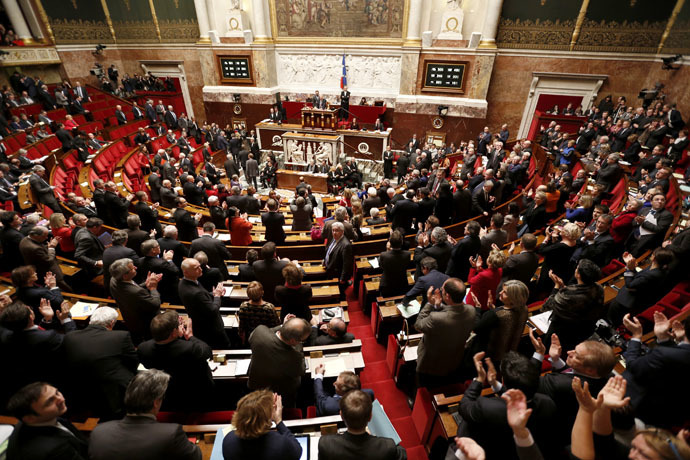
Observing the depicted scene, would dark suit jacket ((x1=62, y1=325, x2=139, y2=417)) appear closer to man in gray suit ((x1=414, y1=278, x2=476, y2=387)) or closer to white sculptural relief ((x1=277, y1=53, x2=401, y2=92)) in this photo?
man in gray suit ((x1=414, y1=278, x2=476, y2=387))

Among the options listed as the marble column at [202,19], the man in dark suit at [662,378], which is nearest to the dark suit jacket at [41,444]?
the man in dark suit at [662,378]

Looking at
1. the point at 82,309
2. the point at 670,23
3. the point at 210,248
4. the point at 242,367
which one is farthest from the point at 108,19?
the point at 670,23

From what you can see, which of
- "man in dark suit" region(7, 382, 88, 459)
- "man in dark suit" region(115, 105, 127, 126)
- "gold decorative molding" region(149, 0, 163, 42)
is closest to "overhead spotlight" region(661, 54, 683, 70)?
"man in dark suit" region(7, 382, 88, 459)

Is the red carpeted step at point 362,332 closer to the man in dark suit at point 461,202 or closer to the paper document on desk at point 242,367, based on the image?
the paper document on desk at point 242,367

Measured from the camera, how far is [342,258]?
15.1 ft

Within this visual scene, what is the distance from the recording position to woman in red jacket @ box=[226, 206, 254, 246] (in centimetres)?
519

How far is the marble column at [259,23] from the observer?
13.9 metres

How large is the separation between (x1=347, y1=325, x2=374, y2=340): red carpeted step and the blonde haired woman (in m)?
2.51

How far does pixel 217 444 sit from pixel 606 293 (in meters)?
4.38

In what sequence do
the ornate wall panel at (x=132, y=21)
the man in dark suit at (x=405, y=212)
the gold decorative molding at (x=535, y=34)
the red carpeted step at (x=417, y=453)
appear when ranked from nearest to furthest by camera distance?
the red carpeted step at (x=417, y=453) < the man in dark suit at (x=405, y=212) < the gold decorative molding at (x=535, y=34) < the ornate wall panel at (x=132, y=21)

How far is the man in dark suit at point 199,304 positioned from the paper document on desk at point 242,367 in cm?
41

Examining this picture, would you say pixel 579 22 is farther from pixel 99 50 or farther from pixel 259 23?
pixel 99 50

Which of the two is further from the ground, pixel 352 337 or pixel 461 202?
pixel 352 337

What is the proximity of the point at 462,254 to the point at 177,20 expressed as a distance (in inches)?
741
